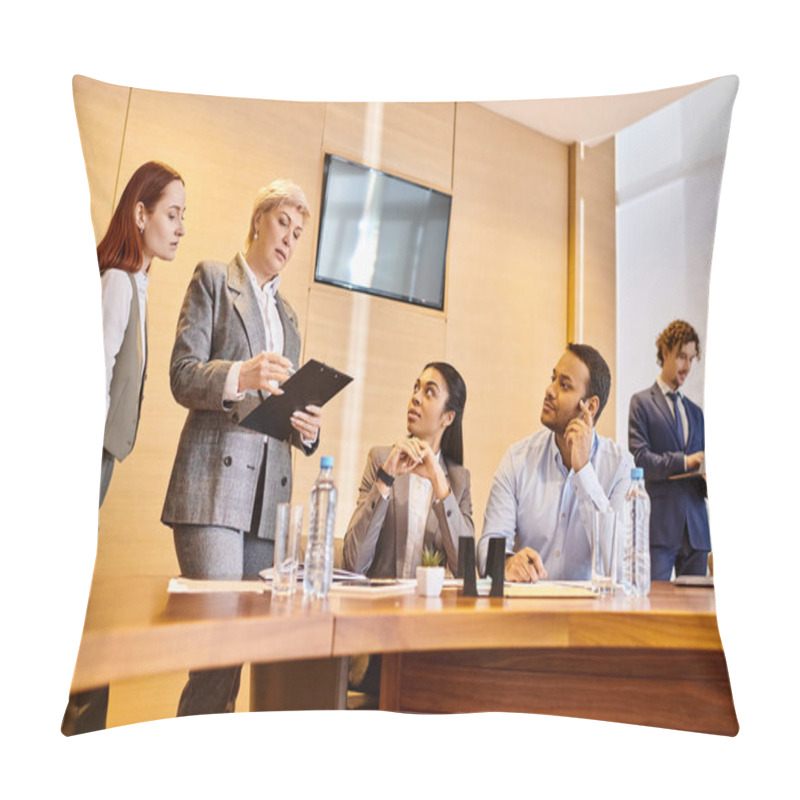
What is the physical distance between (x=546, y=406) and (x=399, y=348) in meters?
0.37

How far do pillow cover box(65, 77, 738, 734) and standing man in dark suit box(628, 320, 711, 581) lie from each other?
0.13 feet

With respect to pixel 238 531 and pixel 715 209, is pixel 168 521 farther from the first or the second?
pixel 715 209

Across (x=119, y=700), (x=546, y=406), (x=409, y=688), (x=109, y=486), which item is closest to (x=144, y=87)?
(x=109, y=486)

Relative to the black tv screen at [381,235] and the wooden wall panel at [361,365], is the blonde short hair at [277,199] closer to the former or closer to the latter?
the black tv screen at [381,235]

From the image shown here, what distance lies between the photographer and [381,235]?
1.83 m

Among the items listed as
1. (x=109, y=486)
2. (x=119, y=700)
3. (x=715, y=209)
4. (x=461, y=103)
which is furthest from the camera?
(x=461, y=103)

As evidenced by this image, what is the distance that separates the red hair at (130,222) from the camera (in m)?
1.62

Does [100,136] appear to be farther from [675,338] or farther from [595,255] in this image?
[675,338]

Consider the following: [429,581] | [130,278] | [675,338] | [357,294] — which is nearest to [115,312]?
[130,278]

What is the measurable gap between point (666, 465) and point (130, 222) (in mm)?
1275

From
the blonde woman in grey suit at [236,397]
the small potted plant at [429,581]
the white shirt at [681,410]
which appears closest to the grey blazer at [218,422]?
the blonde woman in grey suit at [236,397]

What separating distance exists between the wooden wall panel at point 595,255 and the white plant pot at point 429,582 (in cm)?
53

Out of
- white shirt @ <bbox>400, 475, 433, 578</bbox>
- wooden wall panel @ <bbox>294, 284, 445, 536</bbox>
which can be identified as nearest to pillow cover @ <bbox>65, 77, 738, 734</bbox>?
Result: wooden wall panel @ <bbox>294, 284, 445, 536</bbox>

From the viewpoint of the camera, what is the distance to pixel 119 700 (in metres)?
1.49
